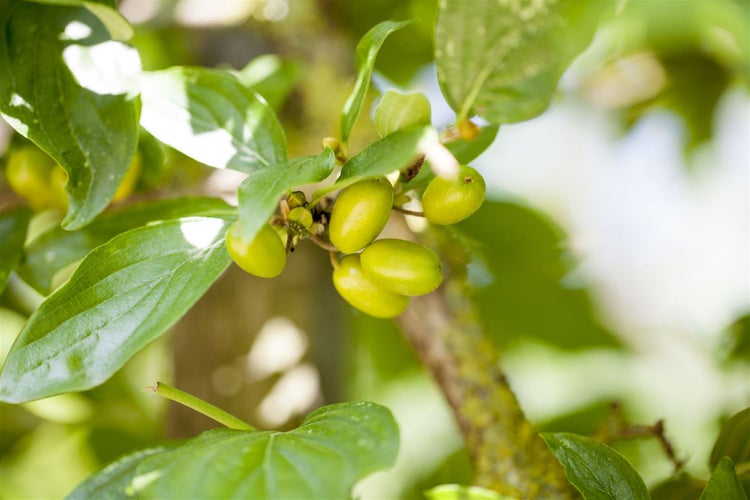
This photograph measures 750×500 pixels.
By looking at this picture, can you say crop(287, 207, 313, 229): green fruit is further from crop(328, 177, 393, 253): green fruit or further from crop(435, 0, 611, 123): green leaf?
crop(435, 0, 611, 123): green leaf

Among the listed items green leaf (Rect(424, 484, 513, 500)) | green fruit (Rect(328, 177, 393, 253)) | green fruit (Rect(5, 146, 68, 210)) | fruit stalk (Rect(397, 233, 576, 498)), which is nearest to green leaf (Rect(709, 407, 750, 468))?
fruit stalk (Rect(397, 233, 576, 498))

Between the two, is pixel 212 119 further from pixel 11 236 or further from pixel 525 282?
pixel 525 282

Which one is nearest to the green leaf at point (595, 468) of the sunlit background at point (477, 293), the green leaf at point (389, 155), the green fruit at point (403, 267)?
the green fruit at point (403, 267)

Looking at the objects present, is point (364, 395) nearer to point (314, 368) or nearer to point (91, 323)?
point (314, 368)

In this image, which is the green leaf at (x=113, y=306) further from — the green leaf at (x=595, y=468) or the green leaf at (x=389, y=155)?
the green leaf at (x=595, y=468)

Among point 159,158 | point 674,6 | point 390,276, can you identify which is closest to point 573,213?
point 674,6

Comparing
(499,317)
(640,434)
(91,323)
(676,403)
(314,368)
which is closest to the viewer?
(91,323)
